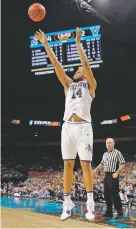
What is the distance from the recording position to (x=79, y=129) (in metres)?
3.05

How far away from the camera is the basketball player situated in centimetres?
302

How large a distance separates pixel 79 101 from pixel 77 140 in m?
0.38

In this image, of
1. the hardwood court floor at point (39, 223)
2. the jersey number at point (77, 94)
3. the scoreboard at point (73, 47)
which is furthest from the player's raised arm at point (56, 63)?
the scoreboard at point (73, 47)

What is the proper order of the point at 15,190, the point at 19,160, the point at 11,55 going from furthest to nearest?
1. the point at 19,160
2. the point at 15,190
3. the point at 11,55

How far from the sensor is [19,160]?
20.2 m

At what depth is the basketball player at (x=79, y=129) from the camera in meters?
3.02

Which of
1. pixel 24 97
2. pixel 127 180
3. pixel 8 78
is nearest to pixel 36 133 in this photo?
pixel 24 97

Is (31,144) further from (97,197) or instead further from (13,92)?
(97,197)

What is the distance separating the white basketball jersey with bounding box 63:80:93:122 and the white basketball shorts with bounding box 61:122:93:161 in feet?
0.33

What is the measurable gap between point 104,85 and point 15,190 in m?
6.24

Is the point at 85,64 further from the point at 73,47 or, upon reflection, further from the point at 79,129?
the point at 73,47

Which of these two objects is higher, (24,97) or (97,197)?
(24,97)

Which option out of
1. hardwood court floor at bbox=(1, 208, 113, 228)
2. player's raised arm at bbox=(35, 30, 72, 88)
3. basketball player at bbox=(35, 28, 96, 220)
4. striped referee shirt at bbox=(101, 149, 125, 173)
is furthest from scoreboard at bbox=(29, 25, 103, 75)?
basketball player at bbox=(35, 28, 96, 220)

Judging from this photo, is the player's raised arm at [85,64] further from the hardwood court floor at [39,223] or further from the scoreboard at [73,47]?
the scoreboard at [73,47]
